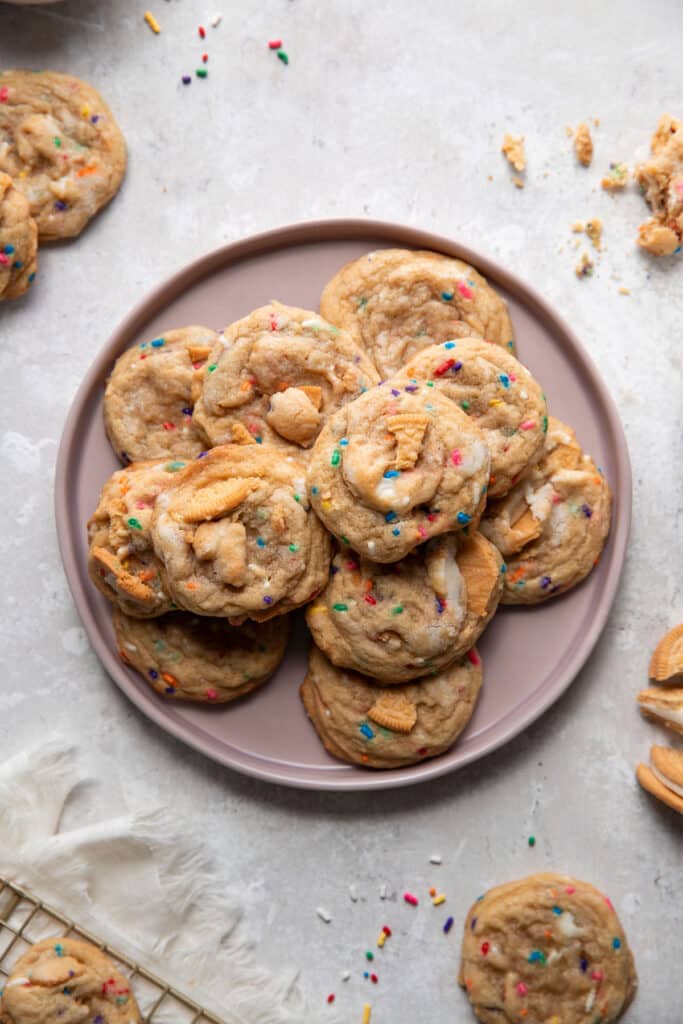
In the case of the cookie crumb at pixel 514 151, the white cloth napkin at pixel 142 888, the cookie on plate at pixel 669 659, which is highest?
the cookie crumb at pixel 514 151

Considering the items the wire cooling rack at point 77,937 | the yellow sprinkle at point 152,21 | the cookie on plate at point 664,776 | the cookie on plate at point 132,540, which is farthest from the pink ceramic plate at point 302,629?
the yellow sprinkle at point 152,21

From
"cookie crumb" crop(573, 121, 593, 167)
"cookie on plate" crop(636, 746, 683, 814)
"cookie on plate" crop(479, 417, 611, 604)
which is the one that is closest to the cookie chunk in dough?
"cookie crumb" crop(573, 121, 593, 167)

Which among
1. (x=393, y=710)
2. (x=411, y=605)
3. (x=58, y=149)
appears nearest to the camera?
(x=411, y=605)

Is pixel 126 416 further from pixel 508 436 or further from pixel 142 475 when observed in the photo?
pixel 508 436

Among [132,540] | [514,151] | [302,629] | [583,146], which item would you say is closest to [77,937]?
[302,629]

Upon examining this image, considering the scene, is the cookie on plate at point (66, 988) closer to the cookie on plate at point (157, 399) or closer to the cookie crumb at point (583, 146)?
the cookie on plate at point (157, 399)

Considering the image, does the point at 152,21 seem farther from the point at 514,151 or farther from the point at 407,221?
the point at 514,151

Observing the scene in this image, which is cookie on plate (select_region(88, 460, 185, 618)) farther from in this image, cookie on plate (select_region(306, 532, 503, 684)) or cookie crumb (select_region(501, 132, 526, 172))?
cookie crumb (select_region(501, 132, 526, 172))

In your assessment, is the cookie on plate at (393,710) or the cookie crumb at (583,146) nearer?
the cookie on plate at (393,710)
